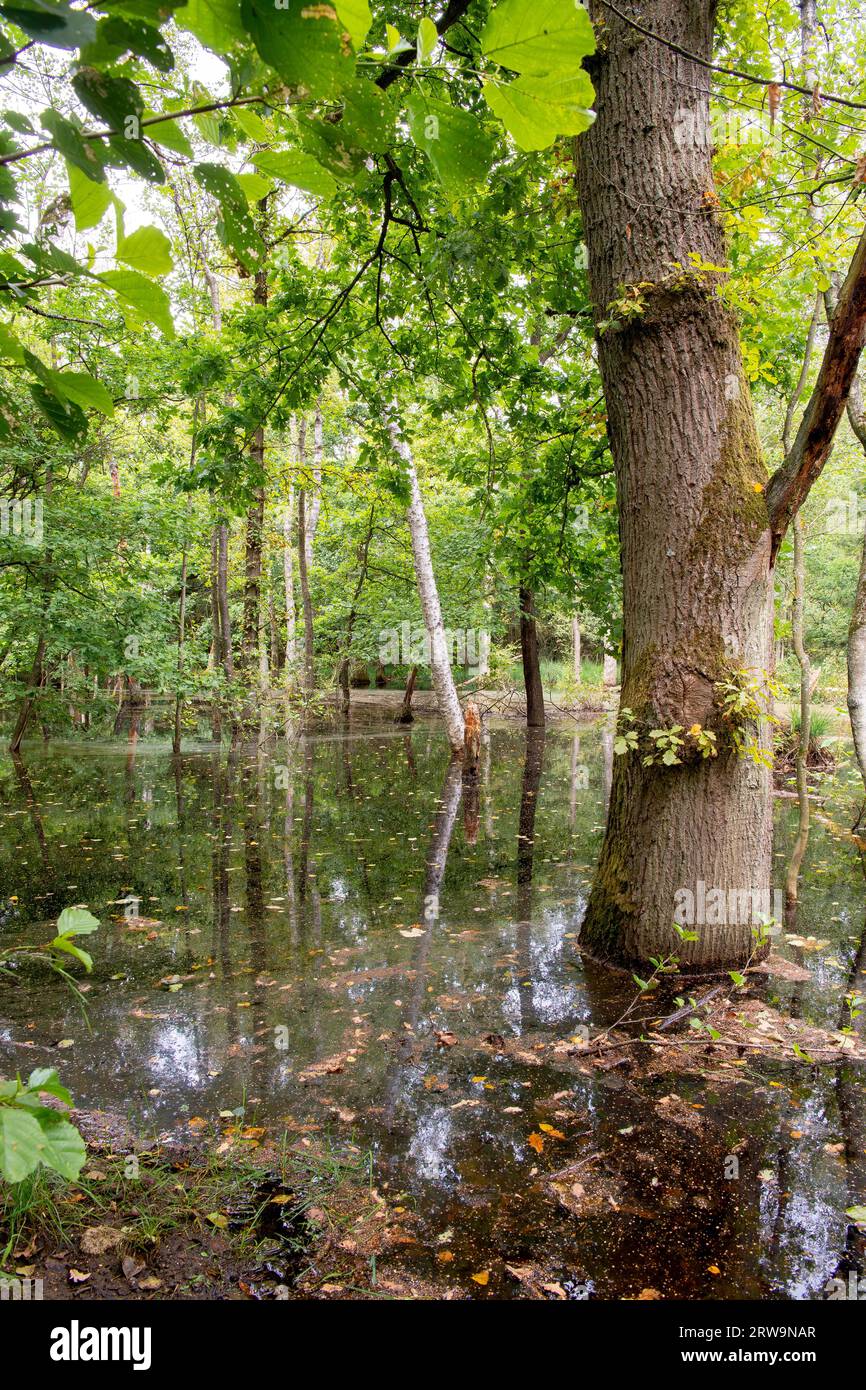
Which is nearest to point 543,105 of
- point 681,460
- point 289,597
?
point 681,460

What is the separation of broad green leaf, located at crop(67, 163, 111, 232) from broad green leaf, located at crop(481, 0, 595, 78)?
1.28ft

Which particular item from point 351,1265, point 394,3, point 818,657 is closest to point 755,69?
point 394,3

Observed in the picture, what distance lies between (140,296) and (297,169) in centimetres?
24

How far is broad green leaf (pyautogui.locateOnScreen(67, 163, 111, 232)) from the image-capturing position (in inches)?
28.7

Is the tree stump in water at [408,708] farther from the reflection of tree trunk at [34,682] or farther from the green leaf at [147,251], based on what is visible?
the green leaf at [147,251]

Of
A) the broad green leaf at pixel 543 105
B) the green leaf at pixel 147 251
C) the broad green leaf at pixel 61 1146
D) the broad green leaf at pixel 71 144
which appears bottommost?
the broad green leaf at pixel 61 1146

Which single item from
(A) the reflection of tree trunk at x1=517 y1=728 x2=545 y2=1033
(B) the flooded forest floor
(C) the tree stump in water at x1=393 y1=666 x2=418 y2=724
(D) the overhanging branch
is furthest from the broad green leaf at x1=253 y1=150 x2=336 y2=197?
(C) the tree stump in water at x1=393 y1=666 x2=418 y2=724

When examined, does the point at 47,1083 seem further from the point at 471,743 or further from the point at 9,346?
the point at 471,743

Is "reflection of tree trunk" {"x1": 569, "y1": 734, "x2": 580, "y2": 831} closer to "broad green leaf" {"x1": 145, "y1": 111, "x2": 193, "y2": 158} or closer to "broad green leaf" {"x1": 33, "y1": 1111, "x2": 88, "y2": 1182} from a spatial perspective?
"broad green leaf" {"x1": 33, "y1": 1111, "x2": 88, "y2": 1182}

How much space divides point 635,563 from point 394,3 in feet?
12.6

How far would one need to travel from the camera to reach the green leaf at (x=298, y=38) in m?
0.63

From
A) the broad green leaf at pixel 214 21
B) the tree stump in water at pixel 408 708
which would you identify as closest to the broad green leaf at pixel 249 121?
the broad green leaf at pixel 214 21

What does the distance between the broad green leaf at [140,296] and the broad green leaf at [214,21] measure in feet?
0.69

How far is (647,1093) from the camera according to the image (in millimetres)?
3111
